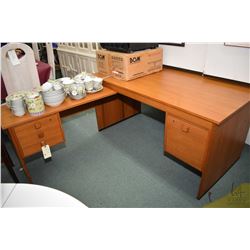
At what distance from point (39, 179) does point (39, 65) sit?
61.1 inches

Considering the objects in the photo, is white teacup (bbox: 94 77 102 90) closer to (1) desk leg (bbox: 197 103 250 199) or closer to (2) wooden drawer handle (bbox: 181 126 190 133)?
(2) wooden drawer handle (bbox: 181 126 190 133)

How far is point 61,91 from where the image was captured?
162 cm

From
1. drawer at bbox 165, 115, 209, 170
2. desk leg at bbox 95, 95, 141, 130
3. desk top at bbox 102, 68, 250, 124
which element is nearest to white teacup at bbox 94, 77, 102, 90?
desk top at bbox 102, 68, 250, 124

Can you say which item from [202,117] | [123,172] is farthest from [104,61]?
[202,117]

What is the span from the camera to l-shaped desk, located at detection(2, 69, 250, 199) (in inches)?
51.7

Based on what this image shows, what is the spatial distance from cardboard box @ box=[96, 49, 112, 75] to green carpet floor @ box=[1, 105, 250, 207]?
693 millimetres

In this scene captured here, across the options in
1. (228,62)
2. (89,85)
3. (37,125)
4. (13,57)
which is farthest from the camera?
(13,57)

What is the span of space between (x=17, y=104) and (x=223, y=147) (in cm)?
146

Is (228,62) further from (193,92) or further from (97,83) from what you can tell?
(97,83)

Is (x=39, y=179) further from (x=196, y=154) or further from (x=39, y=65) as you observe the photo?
(x=39, y=65)

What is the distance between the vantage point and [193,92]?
158 cm

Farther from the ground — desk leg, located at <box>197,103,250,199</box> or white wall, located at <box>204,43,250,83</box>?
white wall, located at <box>204,43,250,83</box>

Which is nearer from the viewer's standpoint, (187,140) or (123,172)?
(187,140)
